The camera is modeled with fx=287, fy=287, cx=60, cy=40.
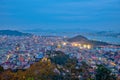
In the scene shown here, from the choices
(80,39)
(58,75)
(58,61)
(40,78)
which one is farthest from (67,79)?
(80,39)

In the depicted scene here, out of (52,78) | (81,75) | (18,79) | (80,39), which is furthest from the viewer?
(80,39)

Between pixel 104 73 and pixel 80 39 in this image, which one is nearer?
pixel 104 73

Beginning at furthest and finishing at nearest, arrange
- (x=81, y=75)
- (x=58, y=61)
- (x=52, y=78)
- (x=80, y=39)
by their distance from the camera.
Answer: (x=80, y=39) → (x=58, y=61) → (x=81, y=75) → (x=52, y=78)

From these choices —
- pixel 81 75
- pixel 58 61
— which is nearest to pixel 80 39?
pixel 58 61

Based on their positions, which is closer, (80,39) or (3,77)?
(3,77)

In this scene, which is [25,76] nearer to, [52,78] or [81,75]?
[52,78]

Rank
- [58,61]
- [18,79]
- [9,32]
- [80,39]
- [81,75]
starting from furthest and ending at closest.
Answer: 1. [9,32]
2. [80,39]
3. [58,61]
4. [81,75]
5. [18,79]

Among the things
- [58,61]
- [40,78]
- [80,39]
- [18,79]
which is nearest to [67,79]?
[40,78]

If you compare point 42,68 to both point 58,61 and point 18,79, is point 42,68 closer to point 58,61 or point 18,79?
point 18,79

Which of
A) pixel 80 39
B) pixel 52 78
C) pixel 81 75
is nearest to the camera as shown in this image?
pixel 52 78
